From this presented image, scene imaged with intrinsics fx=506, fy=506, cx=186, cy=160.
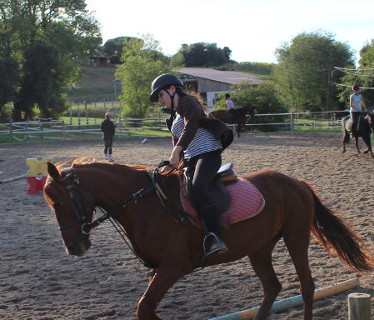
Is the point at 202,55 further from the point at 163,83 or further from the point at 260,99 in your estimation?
the point at 163,83

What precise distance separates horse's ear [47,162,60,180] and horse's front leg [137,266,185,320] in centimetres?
121

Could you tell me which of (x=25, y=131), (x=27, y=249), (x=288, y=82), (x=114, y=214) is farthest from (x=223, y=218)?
(x=288, y=82)

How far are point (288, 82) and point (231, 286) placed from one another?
64107 mm

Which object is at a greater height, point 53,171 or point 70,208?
point 53,171

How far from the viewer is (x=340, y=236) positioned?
5492 millimetres

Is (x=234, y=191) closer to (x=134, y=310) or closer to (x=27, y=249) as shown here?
(x=134, y=310)

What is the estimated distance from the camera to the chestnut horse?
4.40 metres

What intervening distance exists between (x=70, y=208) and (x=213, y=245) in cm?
131

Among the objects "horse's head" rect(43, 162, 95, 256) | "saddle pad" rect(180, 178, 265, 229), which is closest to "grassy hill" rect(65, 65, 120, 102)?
"saddle pad" rect(180, 178, 265, 229)

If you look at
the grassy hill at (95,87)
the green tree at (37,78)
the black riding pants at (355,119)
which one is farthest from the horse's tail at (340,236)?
the grassy hill at (95,87)

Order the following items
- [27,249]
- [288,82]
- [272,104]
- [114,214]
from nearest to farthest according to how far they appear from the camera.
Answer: [114,214], [27,249], [272,104], [288,82]

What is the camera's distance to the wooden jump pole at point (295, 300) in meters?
4.83

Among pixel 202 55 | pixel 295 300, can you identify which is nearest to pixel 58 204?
pixel 295 300

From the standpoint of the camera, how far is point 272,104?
37375 millimetres
